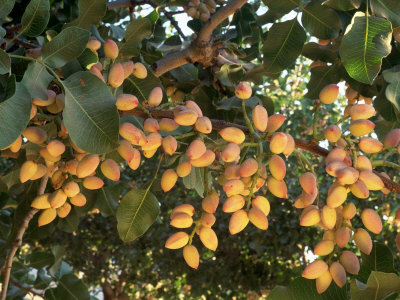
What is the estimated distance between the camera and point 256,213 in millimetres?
672

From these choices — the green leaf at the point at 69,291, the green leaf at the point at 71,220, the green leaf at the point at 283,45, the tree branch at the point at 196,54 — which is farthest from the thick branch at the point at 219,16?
the green leaf at the point at 69,291

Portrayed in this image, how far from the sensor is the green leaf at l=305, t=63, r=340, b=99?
3.57ft

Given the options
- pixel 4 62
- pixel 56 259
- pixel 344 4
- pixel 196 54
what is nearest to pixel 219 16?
pixel 196 54

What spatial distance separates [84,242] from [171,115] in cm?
291

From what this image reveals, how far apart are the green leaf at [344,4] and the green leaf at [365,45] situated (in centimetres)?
6

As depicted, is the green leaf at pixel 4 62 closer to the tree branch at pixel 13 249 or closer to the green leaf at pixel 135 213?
the green leaf at pixel 135 213

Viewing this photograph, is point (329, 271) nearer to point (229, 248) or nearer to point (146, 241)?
point (229, 248)

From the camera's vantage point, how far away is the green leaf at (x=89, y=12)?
2.79ft

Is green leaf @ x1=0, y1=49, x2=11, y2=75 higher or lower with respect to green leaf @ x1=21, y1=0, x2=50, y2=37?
higher

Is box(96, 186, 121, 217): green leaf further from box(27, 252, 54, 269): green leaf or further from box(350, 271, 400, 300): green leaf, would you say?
box(350, 271, 400, 300): green leaf

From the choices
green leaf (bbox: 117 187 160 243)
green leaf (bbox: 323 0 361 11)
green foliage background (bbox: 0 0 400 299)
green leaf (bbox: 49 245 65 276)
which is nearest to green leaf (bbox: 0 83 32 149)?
green foliage background (bbox: 0 0 400 299)

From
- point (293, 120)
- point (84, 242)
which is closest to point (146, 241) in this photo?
point (84, 242)

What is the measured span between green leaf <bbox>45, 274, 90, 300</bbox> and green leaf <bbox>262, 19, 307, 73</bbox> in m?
0.75

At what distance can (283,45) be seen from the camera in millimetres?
916
